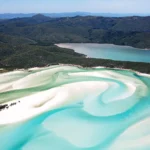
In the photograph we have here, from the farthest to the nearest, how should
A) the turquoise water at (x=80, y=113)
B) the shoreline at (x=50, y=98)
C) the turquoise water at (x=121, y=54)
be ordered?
1. the turquoise water at (x=121, y=54)
2. the shoreline at (x=50, y=98)
3. the turquoise water at (x=80, y=113)

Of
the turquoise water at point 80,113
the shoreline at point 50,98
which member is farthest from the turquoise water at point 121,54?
the shoreline at point 50,98

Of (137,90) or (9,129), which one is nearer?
(9,129)

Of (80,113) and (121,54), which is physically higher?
(80,113)

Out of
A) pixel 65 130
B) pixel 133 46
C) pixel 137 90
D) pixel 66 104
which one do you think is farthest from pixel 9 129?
pixel 133 46

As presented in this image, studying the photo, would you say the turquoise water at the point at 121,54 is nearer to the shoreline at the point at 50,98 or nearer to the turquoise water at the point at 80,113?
the turquoise water at the point at 80,113

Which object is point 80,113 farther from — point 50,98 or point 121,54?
point 121,54

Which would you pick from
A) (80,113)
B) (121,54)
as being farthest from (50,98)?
(121,54)

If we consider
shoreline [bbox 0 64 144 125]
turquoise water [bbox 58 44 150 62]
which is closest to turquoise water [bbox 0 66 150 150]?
shoreline [bbox 0 64 144 125]

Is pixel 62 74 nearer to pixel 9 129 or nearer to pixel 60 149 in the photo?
pixel 9 129
